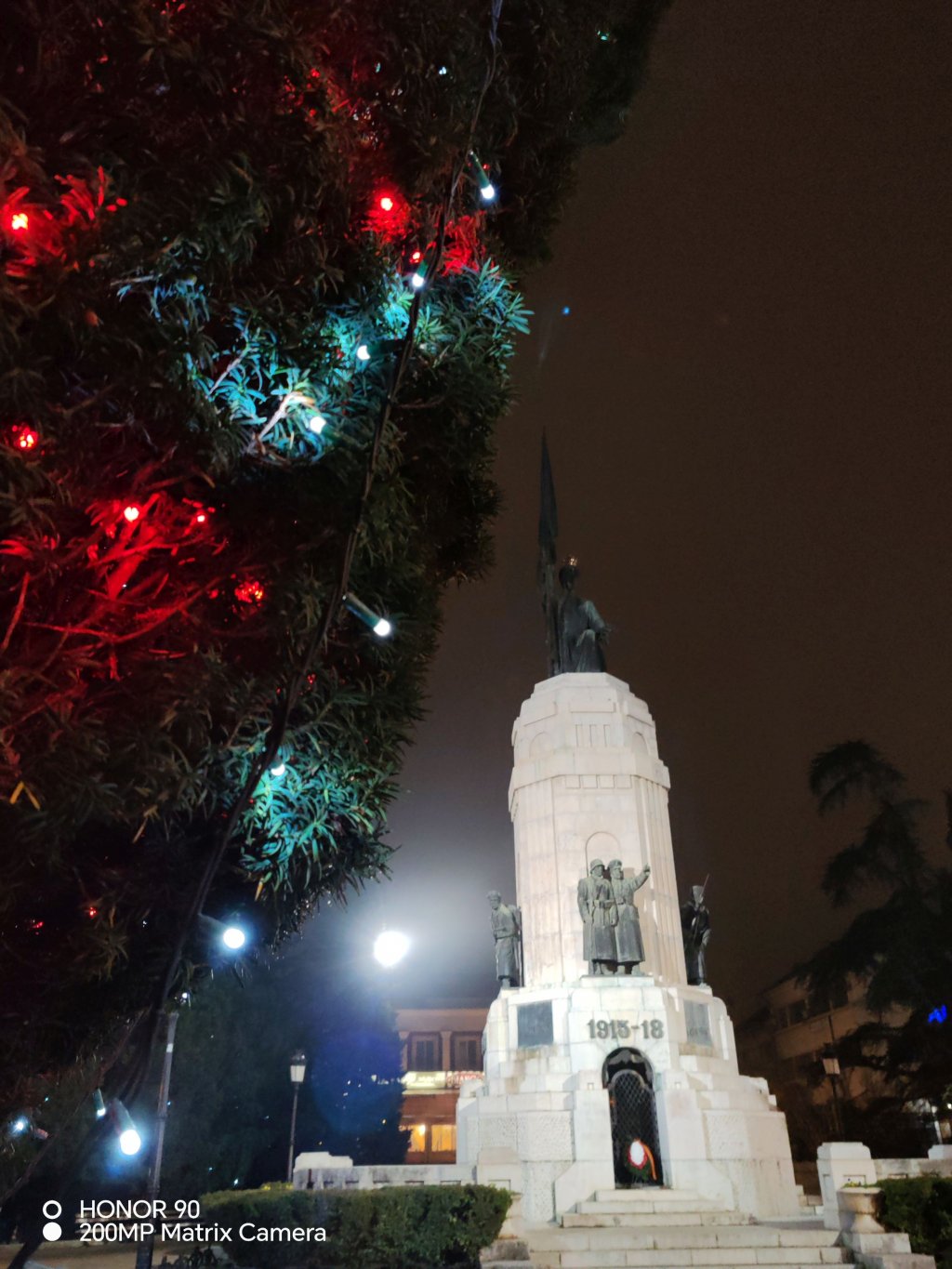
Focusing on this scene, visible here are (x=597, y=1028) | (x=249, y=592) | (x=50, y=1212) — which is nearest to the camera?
(x=249, y=592)

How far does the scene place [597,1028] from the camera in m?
15.5

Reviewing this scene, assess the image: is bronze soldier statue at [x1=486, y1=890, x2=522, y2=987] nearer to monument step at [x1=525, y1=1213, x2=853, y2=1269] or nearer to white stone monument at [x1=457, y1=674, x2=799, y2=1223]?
white stone monument at [x1=457, y1=674, x2=799, y2=1223]

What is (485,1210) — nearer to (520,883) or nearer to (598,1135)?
(598,1135)

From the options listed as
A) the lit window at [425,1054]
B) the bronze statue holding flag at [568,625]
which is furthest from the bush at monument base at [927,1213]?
the lit window at [425,1054]

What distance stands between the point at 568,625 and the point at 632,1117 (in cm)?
1021

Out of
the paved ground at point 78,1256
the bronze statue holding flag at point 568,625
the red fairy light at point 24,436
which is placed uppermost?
the bronze statue holding flag at point 568,625

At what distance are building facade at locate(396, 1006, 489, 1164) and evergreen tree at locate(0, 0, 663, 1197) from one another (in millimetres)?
46426

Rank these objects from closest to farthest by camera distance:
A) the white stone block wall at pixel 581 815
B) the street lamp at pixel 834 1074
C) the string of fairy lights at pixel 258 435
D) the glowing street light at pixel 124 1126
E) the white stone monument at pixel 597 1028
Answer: the string of fairy lights at pixel 258 435 → the glowing street light at pixel 124 1126 → the white stone monument at pixel 597 1028 → the white stone block wall at pixel 581 815 → the street lamp at pixel 834 1074

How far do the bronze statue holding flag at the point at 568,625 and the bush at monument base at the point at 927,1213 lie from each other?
1125cm

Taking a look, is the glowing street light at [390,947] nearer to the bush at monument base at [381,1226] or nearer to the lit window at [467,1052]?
the bush at monument base at [381,1226]

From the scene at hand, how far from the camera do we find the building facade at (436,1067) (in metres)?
49.2

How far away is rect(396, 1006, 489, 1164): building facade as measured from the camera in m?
49.2

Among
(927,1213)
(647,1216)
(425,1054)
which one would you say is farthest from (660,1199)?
(425,1054)

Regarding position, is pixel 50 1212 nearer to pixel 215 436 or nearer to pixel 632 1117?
pixel 215 436
